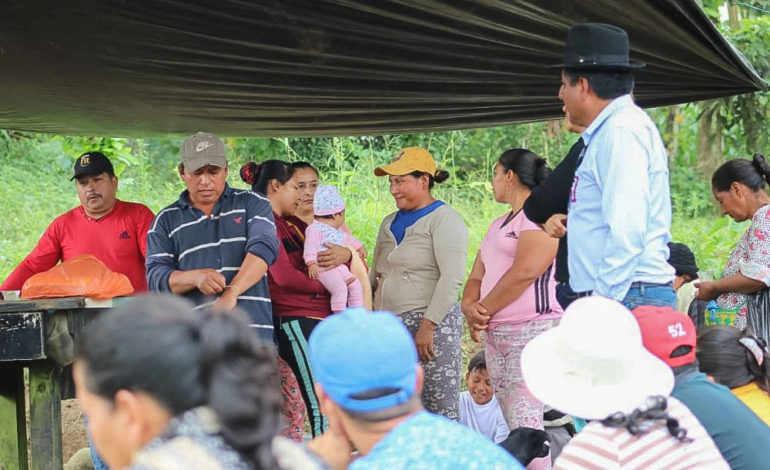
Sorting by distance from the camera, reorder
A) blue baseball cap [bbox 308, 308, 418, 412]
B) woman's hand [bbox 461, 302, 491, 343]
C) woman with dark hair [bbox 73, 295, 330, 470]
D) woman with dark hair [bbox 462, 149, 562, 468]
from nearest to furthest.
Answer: woman with dark hair [bbox 73, 295, 330, 470]
blue baseball cap [bbox 308, 308, 418, 412]
woman with dark hair [bbox 462, 149, 562, 468]
woman's hand [bbox 461, 302, 491, 343]

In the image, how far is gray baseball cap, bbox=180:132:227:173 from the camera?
162 inches

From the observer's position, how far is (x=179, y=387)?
1548mm

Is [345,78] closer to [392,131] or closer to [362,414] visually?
[392,131]

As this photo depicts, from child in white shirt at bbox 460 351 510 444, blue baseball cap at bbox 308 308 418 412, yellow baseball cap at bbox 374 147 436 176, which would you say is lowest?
child in white shirt at bbox 460 351 510 444

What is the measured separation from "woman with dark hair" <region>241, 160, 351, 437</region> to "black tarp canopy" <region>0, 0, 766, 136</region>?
0.69 m

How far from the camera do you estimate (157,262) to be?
408 cm

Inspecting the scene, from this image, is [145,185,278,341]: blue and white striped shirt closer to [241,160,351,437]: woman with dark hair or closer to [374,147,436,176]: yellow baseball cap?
[241,160,351,437]: woman with dark hair

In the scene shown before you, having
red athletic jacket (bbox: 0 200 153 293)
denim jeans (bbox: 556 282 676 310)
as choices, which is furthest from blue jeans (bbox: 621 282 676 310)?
red athletic jacket (bbox: 0 200 153 293)

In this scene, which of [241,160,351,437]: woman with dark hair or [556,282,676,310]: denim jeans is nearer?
[556,282,676,310]: denim jeans

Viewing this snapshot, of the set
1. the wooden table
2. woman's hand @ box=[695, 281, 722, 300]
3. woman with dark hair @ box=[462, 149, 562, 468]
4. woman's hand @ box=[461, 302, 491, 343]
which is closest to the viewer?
the wooden table

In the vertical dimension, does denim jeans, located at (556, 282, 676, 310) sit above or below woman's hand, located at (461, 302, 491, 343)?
above

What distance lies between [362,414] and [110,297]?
2.61 meters

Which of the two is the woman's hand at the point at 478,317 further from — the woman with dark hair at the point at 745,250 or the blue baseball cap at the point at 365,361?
the blue baseball cap at the point at 365,361

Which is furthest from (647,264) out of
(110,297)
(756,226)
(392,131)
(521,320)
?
(392,131)
